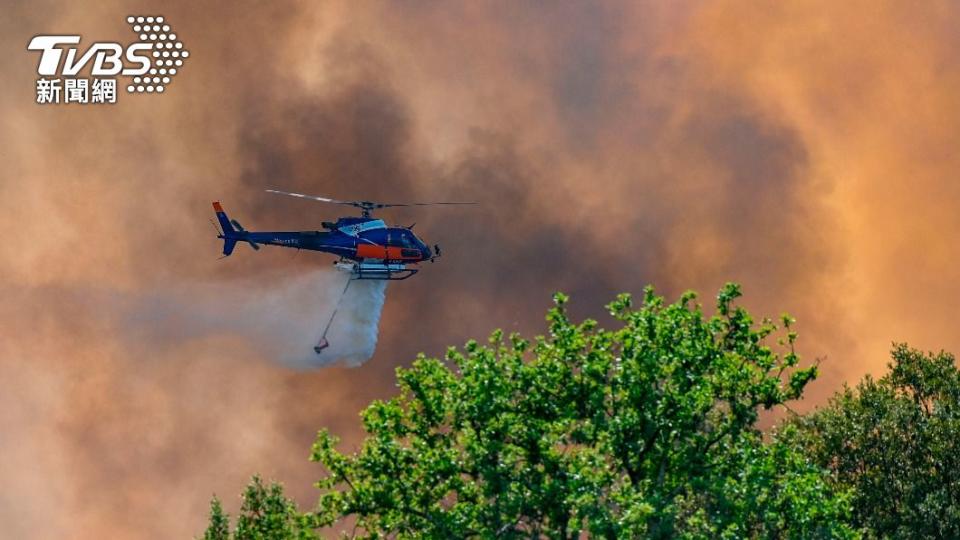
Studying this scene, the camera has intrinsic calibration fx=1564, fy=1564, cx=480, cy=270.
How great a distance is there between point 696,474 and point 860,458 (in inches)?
1294

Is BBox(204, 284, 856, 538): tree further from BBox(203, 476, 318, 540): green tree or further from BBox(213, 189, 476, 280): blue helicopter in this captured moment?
BBox(213, 189, 476, 280): blue helicopter

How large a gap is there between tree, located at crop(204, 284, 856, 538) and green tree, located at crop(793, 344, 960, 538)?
24914 mm

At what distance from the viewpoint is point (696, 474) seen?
251 ft

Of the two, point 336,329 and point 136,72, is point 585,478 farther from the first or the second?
point 136,72

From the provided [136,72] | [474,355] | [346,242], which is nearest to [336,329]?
[346,242]

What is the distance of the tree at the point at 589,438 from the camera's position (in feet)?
246

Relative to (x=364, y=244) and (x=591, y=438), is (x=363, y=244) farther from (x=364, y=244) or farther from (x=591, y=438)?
(x=591, y=438)

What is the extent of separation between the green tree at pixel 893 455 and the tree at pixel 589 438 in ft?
81.7

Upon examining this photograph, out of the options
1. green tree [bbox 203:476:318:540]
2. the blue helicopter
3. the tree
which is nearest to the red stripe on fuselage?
the blue helicopter

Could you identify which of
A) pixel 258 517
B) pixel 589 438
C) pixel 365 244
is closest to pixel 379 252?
pixel 365 244

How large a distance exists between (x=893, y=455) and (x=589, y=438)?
37.2m

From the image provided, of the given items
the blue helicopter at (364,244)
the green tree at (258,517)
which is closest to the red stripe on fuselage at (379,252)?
the blue helicopter at (364,244)

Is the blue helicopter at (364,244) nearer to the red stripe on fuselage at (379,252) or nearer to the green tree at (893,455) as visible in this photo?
the red stripe on fuselage at (379,252)

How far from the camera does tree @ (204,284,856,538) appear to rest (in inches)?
2950
